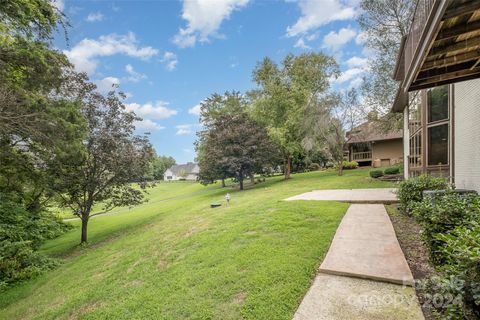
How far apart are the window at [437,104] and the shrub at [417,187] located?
2578mm

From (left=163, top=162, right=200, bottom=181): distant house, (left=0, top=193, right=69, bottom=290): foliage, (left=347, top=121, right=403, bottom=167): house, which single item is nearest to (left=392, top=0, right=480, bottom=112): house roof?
(left=0, top=193, right=69, bottom=290): foliage

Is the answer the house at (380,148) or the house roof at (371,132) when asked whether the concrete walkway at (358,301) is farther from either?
the house at (380,148)

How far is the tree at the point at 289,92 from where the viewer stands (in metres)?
19.6

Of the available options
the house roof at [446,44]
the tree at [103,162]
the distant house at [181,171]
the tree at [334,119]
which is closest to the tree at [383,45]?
the tree at [334,119]

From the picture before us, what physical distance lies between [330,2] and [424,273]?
12.2m

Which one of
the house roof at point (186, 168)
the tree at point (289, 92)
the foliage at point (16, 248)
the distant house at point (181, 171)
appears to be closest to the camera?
the foliage at point (16, 248)

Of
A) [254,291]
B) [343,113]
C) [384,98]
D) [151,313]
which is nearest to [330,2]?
[384,98]

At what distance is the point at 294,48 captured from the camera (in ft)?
71.1

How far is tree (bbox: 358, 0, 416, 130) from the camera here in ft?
47.6

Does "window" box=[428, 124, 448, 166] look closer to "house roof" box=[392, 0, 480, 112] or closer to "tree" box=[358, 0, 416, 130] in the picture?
"house roof" box=[392, 0, 480, 112]

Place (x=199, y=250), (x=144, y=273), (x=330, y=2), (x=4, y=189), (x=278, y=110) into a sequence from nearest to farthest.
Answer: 1. (x=144, y=273)
2. (x=199, y=250)
3. (x=4, y=189)
4. (x=330, y=2)
5. (x=278, y=110)

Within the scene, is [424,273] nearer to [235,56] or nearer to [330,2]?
[330,2]

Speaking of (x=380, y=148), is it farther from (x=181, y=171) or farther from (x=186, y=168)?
(x=186, y=168)

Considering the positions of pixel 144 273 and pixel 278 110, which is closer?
pixel 144 273
